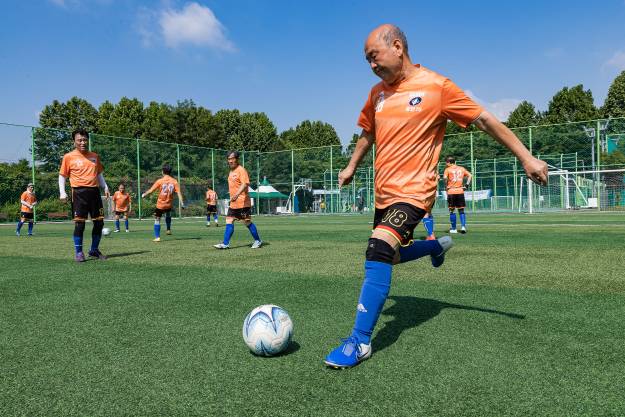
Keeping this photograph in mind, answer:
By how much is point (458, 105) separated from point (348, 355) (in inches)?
70.8

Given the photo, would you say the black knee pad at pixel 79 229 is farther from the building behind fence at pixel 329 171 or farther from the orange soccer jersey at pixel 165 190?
the building behind fence at pixel 329 171

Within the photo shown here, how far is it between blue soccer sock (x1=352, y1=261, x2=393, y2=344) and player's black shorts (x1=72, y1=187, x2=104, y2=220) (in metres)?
6.77

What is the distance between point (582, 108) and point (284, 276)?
57.2m

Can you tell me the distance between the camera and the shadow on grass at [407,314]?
3.39 m

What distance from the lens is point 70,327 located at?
3.80m

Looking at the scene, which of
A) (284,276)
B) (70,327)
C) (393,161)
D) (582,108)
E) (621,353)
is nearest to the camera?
(621,353)

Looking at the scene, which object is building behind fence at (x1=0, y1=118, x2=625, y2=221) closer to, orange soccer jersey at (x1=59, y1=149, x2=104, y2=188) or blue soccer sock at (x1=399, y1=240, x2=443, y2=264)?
orange soccer jersey at (x1=59, y1=149, x2=104, y2=188)

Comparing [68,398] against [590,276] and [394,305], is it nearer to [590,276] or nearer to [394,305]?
[394,305]

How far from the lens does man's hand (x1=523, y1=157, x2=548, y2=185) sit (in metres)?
3.04

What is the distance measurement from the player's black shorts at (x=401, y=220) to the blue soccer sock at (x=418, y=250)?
1.27 feet

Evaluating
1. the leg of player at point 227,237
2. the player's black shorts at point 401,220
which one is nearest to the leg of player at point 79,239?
the leg of player at point 227,237

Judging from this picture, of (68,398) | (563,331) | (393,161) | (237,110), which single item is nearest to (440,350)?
(563,331)

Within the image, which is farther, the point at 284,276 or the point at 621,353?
the point at 284,276

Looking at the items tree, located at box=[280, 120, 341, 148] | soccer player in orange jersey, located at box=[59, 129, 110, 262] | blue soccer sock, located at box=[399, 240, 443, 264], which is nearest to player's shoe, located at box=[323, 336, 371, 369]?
blue soccer sock, located at box=[399, 240, 443, 264]
